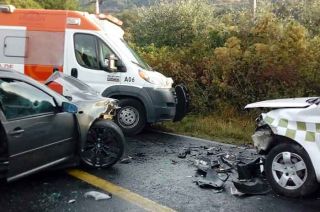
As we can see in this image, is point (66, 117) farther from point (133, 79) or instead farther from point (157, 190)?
point (133, 79)

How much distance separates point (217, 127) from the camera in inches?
397

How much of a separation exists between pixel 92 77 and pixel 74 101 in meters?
3.20

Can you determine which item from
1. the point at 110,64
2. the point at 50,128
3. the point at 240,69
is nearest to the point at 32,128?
the point at 50,128

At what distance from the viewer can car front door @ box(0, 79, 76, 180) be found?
495cm

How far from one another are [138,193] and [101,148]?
3.76 ft

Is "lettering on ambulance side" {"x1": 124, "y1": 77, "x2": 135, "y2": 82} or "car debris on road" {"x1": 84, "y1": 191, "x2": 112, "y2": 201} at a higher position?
"lettering on ambulance side" {"x1": 124, "y1": 77, "x2": 135, "y2": 82}

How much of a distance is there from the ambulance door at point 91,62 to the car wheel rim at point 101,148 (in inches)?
121

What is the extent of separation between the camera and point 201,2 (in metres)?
25.1

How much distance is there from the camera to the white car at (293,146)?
203 inches

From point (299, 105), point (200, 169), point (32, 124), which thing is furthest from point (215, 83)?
point (32, 124)

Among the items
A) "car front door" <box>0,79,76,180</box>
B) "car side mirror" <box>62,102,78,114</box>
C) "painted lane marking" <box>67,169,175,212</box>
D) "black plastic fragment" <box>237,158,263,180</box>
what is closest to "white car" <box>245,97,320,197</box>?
"black plastic fragment" <box>237,158,263,180</box>

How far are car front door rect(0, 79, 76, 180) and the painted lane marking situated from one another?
42 centimetres

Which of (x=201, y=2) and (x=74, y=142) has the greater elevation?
(x=201, y=2)

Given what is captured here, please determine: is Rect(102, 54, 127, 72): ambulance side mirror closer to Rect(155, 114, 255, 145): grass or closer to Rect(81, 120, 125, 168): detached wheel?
Rect(155, 114, 255, 145): grass
